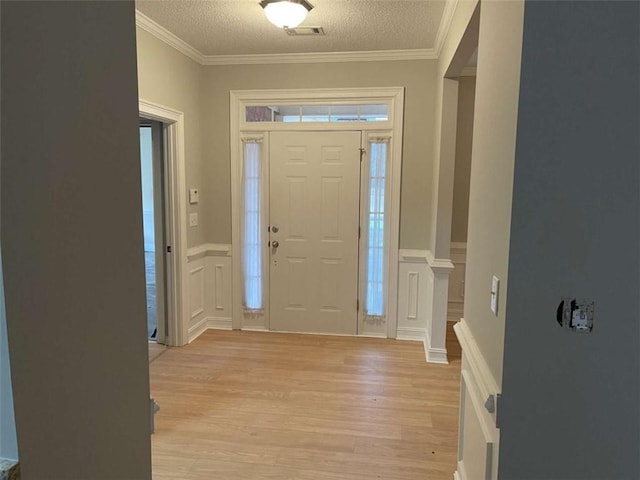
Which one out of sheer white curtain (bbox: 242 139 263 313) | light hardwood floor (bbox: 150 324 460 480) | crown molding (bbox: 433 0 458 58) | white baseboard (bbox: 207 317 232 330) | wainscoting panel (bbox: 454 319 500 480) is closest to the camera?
wainscoting panel (bbox: 454 319 500 480)

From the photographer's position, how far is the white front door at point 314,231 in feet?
13.5

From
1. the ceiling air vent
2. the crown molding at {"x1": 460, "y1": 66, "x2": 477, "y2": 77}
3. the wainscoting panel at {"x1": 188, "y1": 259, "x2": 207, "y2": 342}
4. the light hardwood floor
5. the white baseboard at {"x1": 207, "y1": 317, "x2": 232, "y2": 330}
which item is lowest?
the light hardwood floor

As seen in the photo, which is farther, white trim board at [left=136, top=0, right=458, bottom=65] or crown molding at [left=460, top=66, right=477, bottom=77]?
crown molding at [left=460, top=66, right=477, bottom=77]

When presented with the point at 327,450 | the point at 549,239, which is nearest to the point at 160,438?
the point at 327,450

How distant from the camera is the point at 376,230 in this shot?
13.7ft

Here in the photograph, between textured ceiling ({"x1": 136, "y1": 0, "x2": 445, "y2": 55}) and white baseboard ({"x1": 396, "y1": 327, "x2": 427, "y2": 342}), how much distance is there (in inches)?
102

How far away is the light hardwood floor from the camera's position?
231cm

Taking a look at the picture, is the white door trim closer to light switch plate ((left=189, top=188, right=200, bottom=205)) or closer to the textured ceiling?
light switch plate ((left=189, top=188, right=200, bottom=205))

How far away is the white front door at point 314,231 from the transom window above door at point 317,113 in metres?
0.15

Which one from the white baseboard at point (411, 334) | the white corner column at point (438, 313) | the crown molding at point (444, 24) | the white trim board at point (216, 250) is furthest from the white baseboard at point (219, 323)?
the crown molding at point (444, 24)

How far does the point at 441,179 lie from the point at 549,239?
7.95 ft

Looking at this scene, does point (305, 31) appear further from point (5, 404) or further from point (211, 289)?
point (5, 404)

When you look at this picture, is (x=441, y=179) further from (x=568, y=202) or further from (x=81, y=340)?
(x=81, y=340)

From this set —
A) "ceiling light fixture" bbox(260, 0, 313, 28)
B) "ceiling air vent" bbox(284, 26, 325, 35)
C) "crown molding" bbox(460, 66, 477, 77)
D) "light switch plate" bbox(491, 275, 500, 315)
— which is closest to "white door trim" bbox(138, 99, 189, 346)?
"ceiling air vent" bbox(284, 26, 325, 35)
